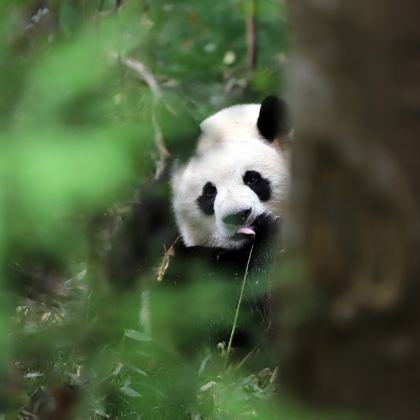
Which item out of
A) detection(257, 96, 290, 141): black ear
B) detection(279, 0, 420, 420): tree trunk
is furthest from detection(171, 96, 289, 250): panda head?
detection(279, 0, 420, 420): tree trunk

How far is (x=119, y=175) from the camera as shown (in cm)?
113

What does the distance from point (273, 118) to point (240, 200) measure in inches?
15.9

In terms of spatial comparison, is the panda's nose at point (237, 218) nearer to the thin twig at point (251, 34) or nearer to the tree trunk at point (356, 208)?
the thin twig at point (251, 34)

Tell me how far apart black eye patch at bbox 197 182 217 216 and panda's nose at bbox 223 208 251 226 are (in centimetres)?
17

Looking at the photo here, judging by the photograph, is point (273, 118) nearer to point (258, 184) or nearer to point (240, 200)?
point (258, 184)

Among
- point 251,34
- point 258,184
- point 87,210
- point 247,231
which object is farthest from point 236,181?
point 87,210

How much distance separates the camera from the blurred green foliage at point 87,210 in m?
1.18

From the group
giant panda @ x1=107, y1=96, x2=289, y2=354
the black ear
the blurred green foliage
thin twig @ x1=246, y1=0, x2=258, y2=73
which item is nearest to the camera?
the blurred green foliage

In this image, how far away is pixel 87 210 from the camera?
2039 mm

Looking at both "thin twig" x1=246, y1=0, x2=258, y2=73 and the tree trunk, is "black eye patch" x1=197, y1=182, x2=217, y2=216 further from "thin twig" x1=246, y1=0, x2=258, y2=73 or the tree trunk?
the tree trunk

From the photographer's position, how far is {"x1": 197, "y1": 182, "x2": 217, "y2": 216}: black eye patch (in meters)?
4.04

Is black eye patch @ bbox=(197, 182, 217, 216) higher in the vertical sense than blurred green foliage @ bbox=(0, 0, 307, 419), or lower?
lower

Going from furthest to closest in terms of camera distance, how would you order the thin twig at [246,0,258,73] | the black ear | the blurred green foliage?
the thin twig at [246,0,258,73] → the black ear → the blurred green foliage

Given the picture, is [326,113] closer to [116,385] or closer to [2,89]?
[2,89]
